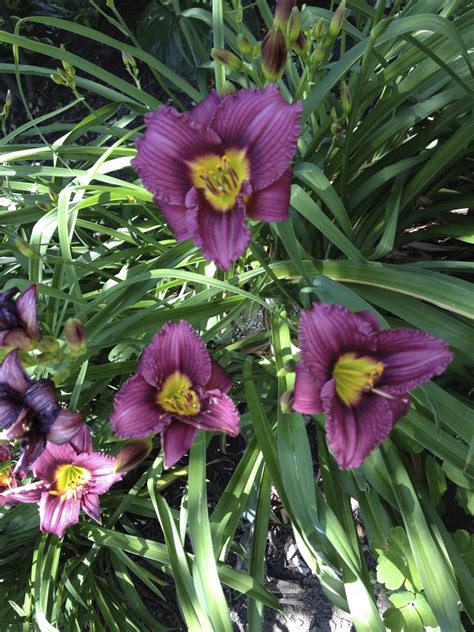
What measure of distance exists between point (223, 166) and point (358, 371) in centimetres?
36

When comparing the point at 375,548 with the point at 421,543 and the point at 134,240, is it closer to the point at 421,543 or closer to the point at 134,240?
the point at 421,543

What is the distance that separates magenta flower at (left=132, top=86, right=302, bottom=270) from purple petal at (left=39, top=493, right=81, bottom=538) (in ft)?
1.93

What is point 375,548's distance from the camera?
3.86 feet

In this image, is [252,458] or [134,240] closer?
[252,458]

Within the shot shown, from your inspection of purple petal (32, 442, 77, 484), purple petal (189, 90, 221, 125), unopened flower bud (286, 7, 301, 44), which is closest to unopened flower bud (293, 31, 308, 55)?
unopened flower bud (286, 7, 301, 44)

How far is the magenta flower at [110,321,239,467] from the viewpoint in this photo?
879 millimetres

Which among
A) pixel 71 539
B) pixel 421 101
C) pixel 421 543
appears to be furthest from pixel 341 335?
pixel 71 539

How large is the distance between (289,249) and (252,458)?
509mm

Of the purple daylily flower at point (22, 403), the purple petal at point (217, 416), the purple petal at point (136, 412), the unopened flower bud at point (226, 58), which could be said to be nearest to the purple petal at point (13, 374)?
the purple daylily flower at point (22, 403)

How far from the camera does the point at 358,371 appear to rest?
827 millimetres

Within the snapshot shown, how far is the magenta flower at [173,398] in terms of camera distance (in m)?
0.88

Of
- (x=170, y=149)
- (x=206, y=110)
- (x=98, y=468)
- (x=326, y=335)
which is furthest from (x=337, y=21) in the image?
(x=98, y=468)

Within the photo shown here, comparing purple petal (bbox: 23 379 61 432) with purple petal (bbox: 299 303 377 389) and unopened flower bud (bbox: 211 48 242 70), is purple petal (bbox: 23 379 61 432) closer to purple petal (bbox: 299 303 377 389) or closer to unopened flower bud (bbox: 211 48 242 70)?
purple petal (bbox: 299 303 377 389)

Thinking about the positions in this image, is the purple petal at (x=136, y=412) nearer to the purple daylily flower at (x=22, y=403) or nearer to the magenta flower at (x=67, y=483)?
the purple daylily flower at (x=22, y=403)
